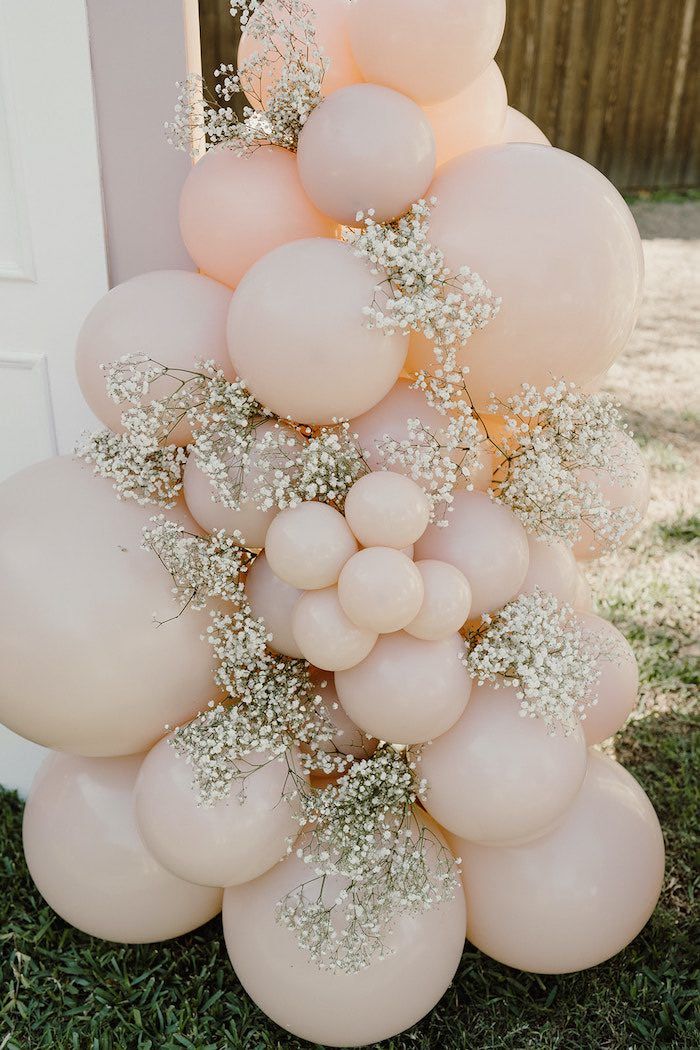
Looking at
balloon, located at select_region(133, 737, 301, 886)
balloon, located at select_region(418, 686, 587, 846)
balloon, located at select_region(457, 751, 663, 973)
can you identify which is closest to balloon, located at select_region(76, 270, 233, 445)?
balloon, located at select_region(133, 737, 301, 886)

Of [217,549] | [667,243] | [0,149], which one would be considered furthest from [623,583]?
[667,243]

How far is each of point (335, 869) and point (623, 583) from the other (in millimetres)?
2319

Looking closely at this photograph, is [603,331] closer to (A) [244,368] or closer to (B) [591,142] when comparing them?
(A) [244,368]

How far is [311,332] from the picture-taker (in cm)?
149

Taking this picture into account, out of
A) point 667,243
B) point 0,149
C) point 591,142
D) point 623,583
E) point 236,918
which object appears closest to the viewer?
point 236,918

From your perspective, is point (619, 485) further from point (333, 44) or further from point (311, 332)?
point (333, 44)

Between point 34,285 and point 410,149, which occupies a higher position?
point 410,149

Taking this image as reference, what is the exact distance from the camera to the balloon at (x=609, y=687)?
6.37 feet

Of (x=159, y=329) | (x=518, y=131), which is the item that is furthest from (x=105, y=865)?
(x=518, y=131)

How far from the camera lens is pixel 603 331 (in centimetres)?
164

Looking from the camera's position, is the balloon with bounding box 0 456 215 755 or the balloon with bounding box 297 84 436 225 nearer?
the balloon with bounding box 297 84 436 225

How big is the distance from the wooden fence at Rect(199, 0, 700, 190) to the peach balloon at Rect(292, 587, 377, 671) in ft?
28.8

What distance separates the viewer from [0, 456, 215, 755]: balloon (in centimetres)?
168

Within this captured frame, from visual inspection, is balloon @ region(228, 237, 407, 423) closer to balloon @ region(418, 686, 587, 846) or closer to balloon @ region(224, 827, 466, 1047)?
balloon @ region(418, 686, 587, 846)
